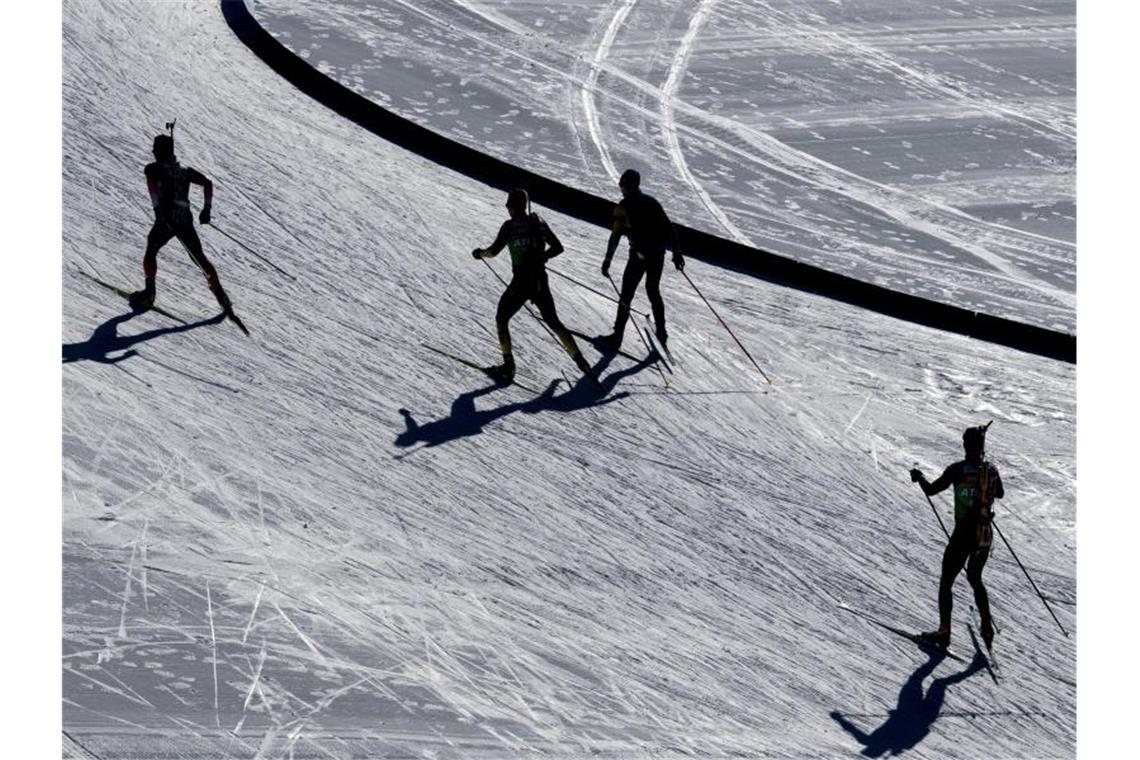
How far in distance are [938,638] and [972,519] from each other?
87cm

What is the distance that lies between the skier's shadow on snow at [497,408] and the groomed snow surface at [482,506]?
4cm

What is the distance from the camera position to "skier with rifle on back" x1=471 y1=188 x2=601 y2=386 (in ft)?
46.2

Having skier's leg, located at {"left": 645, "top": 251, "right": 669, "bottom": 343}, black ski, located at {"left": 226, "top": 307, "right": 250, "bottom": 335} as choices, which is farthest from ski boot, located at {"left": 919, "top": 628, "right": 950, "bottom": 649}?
black ski, located at {"left": 226, "top": 307, "right": 250, "bottom": 335}

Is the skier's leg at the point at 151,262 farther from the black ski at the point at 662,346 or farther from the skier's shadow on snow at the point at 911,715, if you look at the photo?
the skier's shadow on snow at the point at 911,715

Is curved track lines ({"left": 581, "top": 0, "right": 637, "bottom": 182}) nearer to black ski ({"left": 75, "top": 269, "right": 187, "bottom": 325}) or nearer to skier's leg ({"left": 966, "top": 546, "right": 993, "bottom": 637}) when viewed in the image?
black ski ({"left": 75, "top": 269, "right": 187, "bottom": 325})

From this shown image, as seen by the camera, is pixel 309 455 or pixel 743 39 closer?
pixel 309 455

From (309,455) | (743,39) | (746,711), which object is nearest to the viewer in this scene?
(746,711)

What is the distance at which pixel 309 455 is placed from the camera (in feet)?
43.4

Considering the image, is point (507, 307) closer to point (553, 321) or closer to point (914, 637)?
point (553, 321)

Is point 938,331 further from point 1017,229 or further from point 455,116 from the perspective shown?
point 455,116

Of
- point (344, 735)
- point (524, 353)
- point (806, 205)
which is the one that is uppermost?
point (806, 205)

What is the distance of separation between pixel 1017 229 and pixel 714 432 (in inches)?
226

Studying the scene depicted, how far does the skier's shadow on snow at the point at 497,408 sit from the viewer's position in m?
13.7

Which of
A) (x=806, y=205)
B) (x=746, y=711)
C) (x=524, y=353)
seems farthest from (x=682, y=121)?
(x=746, y=711)
